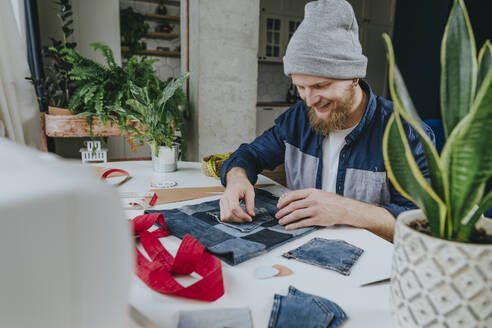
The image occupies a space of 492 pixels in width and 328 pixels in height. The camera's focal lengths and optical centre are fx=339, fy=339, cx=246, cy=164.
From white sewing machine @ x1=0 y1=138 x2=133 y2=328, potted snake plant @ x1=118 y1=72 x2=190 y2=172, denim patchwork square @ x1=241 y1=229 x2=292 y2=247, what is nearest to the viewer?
white sewing machine @ x1=0 y1=138 x2=133 y2=328

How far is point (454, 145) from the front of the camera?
47 centimetres

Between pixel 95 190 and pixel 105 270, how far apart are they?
0.27 ft

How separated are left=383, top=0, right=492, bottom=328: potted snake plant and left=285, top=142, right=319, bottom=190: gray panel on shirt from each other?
1.00m

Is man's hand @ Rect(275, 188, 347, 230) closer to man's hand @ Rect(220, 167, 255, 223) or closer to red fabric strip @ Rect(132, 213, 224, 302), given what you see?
man's hand @ Rect(220, 167, 255, 223)

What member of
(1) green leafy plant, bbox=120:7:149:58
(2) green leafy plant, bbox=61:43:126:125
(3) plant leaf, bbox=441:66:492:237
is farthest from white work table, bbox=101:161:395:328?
(1) green leafy plant, bbox=120:7:149:58

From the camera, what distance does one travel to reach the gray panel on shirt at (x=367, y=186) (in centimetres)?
139

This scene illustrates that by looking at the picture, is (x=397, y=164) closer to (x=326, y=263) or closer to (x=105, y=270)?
(x=326, y=263)

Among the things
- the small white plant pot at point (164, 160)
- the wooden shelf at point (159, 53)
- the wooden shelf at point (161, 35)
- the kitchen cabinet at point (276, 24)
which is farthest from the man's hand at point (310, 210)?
the wooden shelf at point (161, 35)

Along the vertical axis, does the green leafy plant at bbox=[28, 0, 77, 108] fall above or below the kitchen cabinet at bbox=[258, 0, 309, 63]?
below

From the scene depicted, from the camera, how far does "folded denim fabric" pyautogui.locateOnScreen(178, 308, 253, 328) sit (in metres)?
0.55

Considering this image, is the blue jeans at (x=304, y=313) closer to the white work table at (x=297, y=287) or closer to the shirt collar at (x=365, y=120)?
the white work table at (x=297, y=287)

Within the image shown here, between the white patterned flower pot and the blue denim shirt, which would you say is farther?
the blue denim shirt

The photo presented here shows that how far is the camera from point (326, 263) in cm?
76

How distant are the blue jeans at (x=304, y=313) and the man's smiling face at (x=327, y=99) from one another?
3.03 ft
